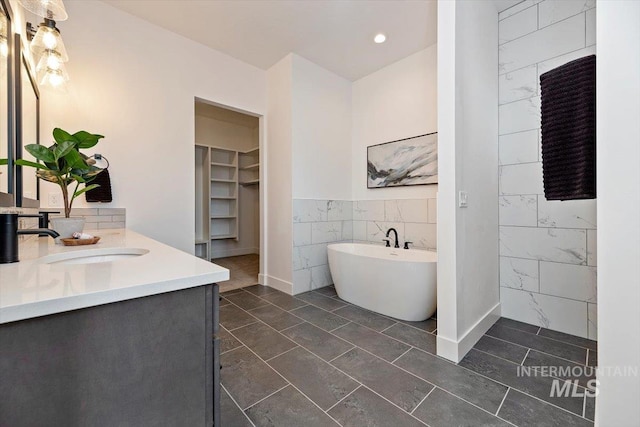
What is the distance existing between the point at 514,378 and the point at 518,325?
2.81ft

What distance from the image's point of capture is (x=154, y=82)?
8.35ft

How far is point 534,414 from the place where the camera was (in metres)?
1.21

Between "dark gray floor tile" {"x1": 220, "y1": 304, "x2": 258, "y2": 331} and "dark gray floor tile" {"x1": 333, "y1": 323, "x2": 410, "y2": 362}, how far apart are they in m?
0.78

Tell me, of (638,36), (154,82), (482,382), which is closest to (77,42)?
(154,82)

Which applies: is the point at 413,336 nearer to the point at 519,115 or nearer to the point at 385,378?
the point at 385,378

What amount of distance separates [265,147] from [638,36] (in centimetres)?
311

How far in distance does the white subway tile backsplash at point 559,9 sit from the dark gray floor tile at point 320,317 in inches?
117

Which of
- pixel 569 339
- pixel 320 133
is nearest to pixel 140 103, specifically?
pixel 320 133

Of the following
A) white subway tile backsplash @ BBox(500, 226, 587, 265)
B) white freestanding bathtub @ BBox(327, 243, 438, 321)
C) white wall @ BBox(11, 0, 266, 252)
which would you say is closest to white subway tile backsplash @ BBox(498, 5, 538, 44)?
white subway tile backsplash @ BBox(500, 226, 587, 265)

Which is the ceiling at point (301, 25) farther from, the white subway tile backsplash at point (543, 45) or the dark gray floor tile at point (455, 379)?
the dark gray floor tile at point (455, 379)

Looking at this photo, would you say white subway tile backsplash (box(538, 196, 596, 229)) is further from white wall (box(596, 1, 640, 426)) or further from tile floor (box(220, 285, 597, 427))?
white wall (box(596, 1, 640, 426))

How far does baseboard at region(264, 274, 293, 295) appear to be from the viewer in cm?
296

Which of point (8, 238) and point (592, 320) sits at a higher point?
point (8, 238)

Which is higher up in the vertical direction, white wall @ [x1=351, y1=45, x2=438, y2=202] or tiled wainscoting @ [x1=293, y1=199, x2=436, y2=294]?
white wall @ [x1=351, y1=45, x2=438, y2=202]
